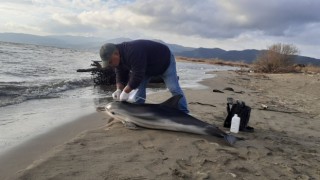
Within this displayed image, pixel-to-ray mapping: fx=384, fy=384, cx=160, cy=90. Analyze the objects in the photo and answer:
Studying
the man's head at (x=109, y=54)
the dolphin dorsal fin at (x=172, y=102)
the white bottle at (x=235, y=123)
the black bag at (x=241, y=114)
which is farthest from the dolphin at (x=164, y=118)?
the black bag at (x=241, y=114)

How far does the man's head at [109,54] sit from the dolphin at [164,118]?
34.7 inches

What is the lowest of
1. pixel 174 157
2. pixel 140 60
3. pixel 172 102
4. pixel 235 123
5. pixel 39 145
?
pixel 39 145

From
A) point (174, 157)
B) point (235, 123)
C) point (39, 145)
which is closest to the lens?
point (174, 157)

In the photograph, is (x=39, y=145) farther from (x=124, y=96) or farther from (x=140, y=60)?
(x=140, y=60)

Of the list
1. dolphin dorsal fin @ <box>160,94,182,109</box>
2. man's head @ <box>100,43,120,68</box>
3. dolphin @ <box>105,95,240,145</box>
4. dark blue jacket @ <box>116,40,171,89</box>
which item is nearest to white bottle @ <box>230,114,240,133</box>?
dolphin @ <box>105,95,240,145</box>

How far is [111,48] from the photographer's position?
265 inches

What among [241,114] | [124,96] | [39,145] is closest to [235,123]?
[241,114]

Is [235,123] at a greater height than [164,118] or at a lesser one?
lesser

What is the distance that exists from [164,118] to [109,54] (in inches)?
59.1

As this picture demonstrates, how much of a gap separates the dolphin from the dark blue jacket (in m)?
0.46

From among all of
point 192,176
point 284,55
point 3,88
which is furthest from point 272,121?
point 284,55

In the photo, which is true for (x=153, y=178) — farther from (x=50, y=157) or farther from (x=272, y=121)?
(x=272, y=121)

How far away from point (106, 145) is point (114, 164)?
0.96 m

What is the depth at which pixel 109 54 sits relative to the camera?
22.1ft
